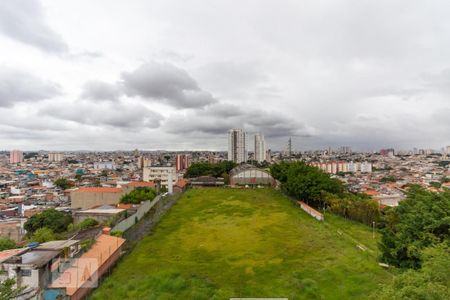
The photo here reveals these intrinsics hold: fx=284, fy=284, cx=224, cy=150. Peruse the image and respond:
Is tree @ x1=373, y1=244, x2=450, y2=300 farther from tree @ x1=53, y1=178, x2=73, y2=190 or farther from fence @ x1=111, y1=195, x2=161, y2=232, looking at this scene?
tree @ x1=53, y1=178, x2=73, y2=190

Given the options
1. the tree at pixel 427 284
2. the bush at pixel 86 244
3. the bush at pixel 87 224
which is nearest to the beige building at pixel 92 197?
the bush at pixel 87 224

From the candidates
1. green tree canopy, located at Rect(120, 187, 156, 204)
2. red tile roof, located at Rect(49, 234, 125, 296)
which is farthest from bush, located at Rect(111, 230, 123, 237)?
green tree canopy, located at Rect(120, 187, 156, 204)

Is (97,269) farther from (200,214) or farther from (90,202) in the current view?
(90,202)

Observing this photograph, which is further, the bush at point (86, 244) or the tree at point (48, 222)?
the tree at point (48, 222)

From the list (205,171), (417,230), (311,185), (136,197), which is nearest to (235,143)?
(205,171)

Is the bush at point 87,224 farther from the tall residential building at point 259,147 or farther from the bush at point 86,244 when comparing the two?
the tall residential building at point 259,147

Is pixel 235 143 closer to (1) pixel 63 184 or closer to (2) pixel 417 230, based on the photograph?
(1) pixel 63 184
